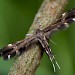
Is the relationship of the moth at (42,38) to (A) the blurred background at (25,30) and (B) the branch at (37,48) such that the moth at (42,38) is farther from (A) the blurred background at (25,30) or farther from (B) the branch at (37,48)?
(A) the blurred background at (25,30)

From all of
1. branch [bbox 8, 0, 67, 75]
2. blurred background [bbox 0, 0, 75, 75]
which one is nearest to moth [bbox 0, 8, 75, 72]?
branch [bbox 8, 0, 67, 75]

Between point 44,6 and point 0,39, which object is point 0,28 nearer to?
point 0,39

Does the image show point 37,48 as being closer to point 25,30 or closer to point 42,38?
point 42,38

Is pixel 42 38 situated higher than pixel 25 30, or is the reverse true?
pixel 25 30

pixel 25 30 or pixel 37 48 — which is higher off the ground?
pixel 25 30

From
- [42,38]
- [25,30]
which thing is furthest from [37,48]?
[25,30]

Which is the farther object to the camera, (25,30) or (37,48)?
(25,30)

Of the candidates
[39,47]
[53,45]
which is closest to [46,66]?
[53,45]
